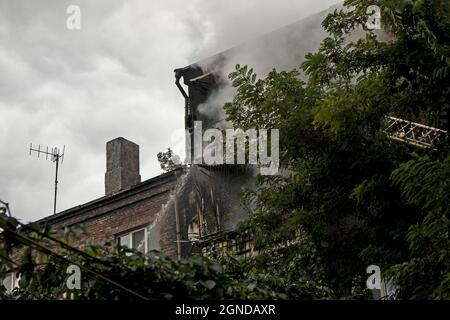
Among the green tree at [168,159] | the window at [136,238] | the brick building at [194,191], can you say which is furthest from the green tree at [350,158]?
the green tree at [168,159]

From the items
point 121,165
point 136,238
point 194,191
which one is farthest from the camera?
point 121,165

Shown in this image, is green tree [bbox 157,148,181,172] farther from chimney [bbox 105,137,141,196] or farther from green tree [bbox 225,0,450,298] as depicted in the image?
green tree [bbox 225,0,450,298]

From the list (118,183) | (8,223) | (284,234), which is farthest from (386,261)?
(118,183)

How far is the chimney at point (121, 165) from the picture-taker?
22.1 meters

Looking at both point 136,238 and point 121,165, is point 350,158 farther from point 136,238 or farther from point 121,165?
point 121,165

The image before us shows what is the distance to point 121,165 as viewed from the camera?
72.7 ft

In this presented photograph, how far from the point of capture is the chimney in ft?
72.4

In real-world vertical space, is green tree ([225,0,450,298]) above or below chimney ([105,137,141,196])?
below

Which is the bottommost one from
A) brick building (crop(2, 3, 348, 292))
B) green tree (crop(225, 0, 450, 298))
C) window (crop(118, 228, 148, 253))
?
green tree (crop(225, 0, 450, 298))

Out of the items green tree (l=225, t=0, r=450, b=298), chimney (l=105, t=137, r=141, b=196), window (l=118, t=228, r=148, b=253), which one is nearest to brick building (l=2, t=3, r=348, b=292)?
window (l=118, t=228, r=148, b=253)

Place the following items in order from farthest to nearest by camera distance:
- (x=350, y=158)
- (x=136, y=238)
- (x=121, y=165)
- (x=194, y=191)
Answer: (x=121, y=165)
(x=136, y=238)
(x=194, y=191)
(x=350, y=158)

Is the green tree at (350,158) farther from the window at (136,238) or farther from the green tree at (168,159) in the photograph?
the green tree at (168,159)

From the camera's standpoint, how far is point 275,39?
20422 mm

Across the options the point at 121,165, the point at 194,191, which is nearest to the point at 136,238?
the point at 194,191
